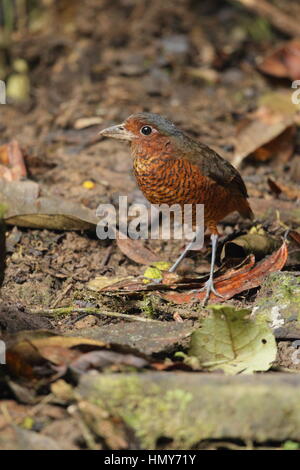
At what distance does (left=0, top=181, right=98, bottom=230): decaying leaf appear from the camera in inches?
186

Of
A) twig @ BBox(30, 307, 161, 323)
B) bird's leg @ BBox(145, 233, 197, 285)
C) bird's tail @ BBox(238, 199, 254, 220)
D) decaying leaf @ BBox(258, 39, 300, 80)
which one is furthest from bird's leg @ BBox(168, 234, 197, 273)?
decaying leaf @ BBox(258, 39, 300, 80)

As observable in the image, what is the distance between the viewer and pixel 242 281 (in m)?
4.21

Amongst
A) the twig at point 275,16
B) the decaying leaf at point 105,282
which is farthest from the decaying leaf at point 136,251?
the twig at point 275,16

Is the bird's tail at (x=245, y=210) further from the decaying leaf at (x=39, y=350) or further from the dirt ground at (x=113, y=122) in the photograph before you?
the decaying leaf at (x=39, y=350)

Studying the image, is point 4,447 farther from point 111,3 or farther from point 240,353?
point 111,3

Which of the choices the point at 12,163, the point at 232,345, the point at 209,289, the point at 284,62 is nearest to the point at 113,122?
the point at 12,163

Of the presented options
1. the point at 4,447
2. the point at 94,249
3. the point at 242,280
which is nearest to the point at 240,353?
the point at 242,280

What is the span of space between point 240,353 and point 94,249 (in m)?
1.82

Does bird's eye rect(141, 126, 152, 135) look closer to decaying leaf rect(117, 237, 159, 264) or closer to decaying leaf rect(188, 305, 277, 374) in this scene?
decaying leaf rect(117, 237, 159, 264)

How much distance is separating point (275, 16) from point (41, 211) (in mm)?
4700

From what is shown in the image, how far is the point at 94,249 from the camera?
4.80m

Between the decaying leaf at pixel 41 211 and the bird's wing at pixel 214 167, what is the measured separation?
0.90 m

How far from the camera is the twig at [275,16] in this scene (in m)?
7.84
